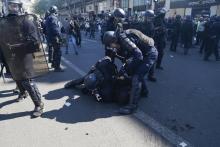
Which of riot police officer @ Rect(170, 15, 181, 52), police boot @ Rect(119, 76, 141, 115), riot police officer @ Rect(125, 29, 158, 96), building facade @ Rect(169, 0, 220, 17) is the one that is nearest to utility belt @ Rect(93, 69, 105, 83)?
police boot @ Rect(119, 76, 141, 115)

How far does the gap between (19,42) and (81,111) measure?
161 centimetres

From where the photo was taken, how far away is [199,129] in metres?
4.34

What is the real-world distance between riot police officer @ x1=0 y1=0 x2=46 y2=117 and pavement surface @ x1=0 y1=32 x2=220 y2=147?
21.5 inches

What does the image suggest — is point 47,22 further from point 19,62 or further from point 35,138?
point 35,138

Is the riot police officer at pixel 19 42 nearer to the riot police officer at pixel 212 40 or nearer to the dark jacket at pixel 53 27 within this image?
the dark jacket at pixel 53 27

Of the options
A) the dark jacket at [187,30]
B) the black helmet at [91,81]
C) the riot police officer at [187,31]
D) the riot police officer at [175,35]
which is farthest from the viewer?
the riot police officer at [175,35]

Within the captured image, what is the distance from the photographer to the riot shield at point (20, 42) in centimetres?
454

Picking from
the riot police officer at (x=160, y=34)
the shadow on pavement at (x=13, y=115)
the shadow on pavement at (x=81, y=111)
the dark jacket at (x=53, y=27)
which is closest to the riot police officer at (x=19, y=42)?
the shadow on pavement at (x=13, y=115)

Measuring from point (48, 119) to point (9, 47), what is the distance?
1344mm

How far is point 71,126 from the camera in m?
4.50

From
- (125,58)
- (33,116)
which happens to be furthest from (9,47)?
(125,58)

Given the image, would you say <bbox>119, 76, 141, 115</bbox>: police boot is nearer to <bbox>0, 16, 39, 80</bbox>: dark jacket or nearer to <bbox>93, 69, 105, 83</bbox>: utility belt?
<bbox>93, 69, 105, 83</bbox>: utility belt

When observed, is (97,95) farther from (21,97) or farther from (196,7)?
(196,7)

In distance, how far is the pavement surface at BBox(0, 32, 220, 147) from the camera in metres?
4.02
